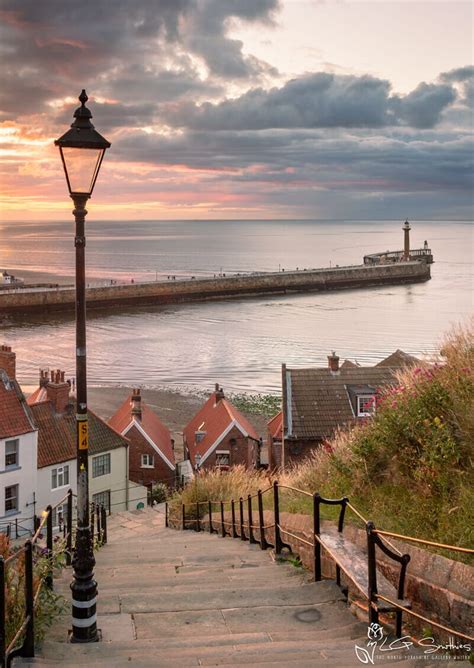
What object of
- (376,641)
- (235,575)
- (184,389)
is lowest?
(184,389)

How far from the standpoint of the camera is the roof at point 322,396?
93.5 ft

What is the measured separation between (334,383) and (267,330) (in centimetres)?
4991

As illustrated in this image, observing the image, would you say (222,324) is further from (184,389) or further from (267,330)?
(184,389)

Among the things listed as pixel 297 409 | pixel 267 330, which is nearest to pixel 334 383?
pixel 297 409

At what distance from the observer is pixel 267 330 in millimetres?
80625

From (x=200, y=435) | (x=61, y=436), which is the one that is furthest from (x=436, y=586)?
(x=200, y=435)

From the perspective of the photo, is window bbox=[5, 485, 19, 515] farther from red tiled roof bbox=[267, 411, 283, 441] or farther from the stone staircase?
the stone staircase

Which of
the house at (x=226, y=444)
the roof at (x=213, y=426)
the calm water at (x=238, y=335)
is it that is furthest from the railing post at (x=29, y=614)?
the calm water at (x=238, y=335)

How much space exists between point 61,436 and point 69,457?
0.99 metres

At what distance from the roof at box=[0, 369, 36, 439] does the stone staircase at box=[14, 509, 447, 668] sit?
20.5m

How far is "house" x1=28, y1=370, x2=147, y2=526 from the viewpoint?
101ft

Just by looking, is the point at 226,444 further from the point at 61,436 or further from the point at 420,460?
the point at 420,460

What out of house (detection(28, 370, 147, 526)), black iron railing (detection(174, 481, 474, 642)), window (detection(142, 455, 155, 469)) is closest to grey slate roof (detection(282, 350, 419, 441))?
house (detection(28, 370, 147, 526))

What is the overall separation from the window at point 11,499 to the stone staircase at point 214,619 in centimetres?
Result: 2083
